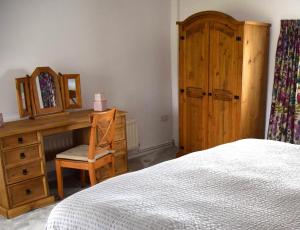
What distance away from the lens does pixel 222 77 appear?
337cm

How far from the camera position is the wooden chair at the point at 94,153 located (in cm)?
286

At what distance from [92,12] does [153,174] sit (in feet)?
8.00

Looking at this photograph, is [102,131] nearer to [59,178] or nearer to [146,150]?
[59,178]

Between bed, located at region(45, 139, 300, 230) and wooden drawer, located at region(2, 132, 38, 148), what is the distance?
127cm

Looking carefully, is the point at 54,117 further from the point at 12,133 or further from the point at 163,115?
the point at 163,115

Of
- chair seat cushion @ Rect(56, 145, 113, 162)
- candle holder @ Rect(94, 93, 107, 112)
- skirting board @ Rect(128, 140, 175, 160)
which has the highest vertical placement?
candle holder @ Rect(94, 93, 107, 112)

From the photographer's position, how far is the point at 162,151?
14.5 feet

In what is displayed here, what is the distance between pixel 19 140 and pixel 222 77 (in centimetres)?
211

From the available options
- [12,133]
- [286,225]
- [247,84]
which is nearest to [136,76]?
[247,84]

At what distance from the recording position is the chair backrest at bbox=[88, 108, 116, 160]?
282 centimetres

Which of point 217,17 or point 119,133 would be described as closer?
point 217,17

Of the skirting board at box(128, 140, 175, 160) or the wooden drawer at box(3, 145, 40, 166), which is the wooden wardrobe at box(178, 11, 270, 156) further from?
the wooden drawer at box(3, 145, 40, 166)

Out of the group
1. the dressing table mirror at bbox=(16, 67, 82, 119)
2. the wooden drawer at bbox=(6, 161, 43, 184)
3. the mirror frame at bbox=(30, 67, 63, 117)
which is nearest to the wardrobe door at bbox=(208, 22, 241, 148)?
the dressing table mirror at bbox=(16, 67, 82, 119)

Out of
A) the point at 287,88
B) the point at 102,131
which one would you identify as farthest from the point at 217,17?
the point at 102,131
